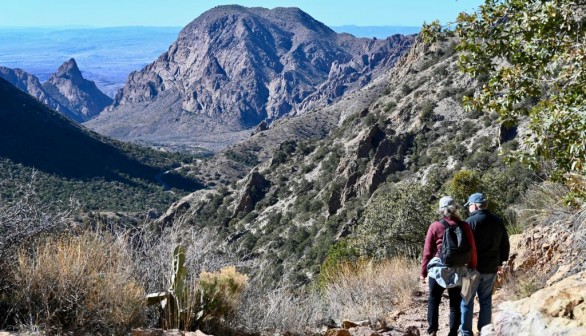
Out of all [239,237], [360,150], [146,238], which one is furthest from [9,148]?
[146,238]

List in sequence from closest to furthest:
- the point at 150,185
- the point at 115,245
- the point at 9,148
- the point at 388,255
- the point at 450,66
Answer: the point at 115,245
the point at 388,255
the point at 450,66
the point at 9,148
the point at 150,185

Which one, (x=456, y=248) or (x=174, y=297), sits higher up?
(x=456, y=248)

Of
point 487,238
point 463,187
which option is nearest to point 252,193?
point 463,187

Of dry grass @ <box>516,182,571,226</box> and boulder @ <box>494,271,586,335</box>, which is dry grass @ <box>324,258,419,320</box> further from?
boulder @ <box>494,271,586,335</box>

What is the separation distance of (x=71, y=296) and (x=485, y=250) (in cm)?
406

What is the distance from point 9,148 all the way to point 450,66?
185 feet

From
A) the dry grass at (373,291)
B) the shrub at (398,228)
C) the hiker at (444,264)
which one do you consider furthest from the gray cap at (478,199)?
the shrub at (398,228)

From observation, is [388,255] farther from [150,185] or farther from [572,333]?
[150,185]

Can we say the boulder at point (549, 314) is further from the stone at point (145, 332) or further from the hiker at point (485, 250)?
the stone at point (145, 332)

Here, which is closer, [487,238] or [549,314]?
[549,314]

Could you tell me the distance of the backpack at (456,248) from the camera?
5914 millimetres

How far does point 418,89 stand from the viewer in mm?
43000

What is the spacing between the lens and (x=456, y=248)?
5906 mm

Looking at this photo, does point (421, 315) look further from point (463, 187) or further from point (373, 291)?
point (463, 187)
